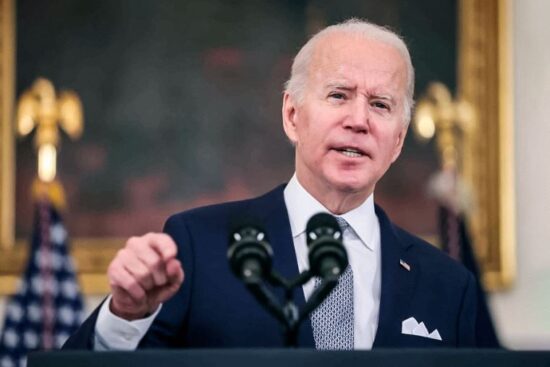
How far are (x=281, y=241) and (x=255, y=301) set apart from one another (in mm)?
212

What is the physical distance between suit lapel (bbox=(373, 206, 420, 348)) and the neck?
0.48 feet

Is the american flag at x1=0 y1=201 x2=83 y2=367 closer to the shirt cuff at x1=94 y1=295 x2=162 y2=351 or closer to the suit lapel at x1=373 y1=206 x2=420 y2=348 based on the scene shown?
the suit lapel at x1=373 y1=206 x2=420 y2=348

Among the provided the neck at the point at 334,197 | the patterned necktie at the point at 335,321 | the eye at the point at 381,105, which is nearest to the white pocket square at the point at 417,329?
the patterned necktie at the point at 335,321

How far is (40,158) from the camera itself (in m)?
7.00

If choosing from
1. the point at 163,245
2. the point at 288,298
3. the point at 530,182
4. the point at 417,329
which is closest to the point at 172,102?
the point at 530,182

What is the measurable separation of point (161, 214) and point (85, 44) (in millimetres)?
1184

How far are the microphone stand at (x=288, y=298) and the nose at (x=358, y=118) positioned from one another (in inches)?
33.5

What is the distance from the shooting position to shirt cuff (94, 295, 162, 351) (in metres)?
2.81

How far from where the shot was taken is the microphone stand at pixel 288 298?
7.82ft

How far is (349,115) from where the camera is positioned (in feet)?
10.5

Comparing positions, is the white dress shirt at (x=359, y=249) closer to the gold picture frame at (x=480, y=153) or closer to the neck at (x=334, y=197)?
the neck at (x=334, y=197)

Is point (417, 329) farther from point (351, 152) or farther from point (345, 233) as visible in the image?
A: point (351, 152)

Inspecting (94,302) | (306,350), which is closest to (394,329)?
(306,350)

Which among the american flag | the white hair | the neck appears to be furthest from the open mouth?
the american flag
